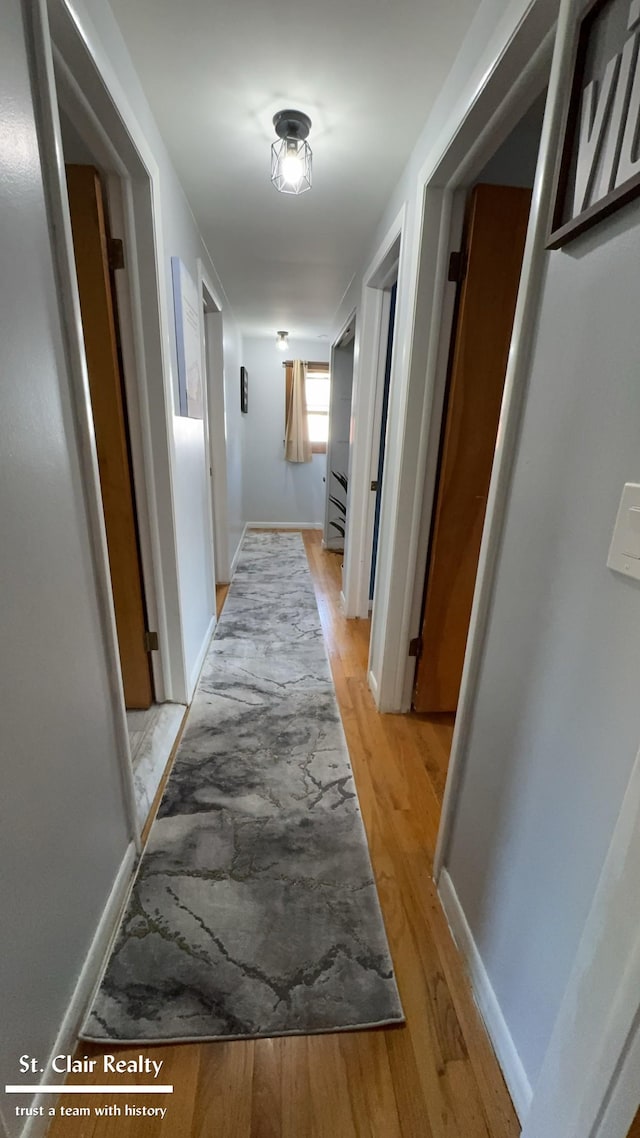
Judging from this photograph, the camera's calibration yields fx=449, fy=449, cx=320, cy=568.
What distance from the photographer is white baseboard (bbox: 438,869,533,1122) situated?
2.81 feet

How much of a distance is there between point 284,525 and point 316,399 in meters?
1.66

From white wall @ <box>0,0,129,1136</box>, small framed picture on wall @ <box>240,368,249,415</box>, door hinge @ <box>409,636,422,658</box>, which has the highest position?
small framed picture on wall @ <box>240,368,249,415</box>

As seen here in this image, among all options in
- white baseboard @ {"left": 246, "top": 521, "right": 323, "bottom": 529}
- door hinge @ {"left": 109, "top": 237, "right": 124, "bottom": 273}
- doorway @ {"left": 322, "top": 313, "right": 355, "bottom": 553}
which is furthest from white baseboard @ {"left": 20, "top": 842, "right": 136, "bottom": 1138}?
white baseboard @ {"left": 246, "top": 521, "right": 323, "bottom": 529}

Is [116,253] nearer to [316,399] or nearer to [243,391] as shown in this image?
[243,391]

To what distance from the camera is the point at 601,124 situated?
69 centimetres

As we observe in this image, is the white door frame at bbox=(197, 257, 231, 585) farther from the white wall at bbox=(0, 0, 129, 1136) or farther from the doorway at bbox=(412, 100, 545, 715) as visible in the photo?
the white wall at bbox=(0, 0, 129, 1136)

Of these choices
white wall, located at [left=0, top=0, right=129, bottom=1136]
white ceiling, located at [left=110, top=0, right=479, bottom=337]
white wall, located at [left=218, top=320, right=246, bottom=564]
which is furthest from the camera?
white wall, located at [left=218, top=320, right=246, bottom=564]

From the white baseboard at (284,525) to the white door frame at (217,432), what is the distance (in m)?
2.18

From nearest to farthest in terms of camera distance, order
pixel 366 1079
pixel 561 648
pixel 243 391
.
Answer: pixel 561 648 → pixel 366 1079 → pixel 243 391

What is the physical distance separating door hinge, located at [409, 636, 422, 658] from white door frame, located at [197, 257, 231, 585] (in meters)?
1.76

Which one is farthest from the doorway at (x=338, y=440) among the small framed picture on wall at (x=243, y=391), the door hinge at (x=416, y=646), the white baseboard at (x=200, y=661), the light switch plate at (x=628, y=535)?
the light switch plate at (x=628, y=535)

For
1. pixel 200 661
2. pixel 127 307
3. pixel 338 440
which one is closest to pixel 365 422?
pixel 127 307

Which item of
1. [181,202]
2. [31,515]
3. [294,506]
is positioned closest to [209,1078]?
[31,515]

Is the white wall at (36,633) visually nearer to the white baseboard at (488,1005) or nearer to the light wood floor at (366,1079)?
Answer: the light wood floor at (366,1079)
